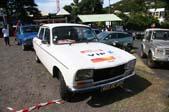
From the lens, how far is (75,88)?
6.07 m

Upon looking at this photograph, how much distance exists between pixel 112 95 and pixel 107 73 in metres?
0.93

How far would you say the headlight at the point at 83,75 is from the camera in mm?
5979

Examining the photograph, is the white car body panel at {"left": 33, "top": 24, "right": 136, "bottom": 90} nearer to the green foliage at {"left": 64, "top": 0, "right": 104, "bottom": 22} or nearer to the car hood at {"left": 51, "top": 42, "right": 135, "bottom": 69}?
the car hood at {"left": 51, "top": 42, "right": 135, "bottom": 69}

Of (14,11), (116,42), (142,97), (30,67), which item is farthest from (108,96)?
(14,11)

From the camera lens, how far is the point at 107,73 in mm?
6344

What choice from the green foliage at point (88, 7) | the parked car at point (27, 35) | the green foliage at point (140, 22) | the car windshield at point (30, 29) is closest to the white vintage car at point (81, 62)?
the parked car at point (27, 35)

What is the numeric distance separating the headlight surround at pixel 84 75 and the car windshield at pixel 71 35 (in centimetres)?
207

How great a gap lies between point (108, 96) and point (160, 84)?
1878 mm

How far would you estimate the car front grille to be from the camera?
20.3ft

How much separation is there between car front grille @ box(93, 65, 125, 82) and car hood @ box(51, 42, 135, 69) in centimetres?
11

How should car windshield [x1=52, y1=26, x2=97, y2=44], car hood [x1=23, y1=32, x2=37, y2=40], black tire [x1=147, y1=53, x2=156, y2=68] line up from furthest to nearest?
car hood [x1=23, y1=32, x2=37, y2=40]
black tire [x1=147, y1=53, x2=156, y2=68]
car windshield [x1=52, y1=26, x2=97, y2=44]

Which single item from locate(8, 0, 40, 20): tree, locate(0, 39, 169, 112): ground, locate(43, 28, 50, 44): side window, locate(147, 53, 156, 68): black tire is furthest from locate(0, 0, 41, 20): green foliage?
locate(43, 28, 50, 44): side window

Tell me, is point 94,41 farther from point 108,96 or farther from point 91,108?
point 91,108

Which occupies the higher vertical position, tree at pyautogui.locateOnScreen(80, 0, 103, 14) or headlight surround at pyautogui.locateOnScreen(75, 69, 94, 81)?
tree at pyautogui.locateOnScreen(80, 0, 103, 14)
